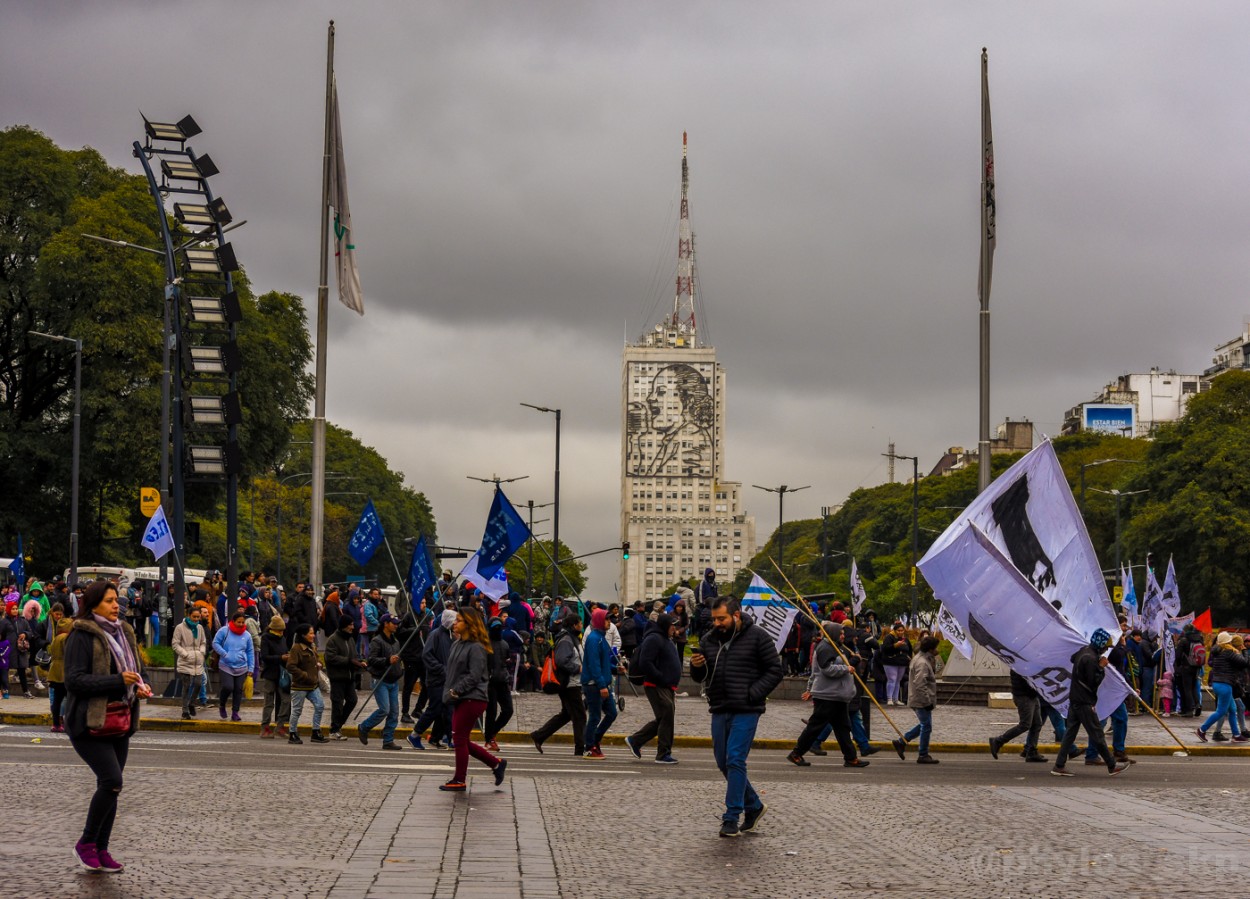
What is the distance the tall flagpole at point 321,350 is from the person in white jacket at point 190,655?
137 inches

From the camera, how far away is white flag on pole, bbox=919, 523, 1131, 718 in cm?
1758

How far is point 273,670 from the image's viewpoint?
2123 cm

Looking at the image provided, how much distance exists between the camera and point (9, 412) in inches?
2077

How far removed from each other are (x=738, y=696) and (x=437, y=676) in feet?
24.7

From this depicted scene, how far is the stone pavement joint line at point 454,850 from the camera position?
934 cm

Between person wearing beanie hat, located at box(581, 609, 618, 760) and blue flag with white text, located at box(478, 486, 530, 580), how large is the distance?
442cm

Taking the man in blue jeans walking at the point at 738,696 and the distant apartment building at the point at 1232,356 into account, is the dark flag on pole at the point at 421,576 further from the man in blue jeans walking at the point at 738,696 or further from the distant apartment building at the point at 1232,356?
the distant apartment building at the point at 1232,356

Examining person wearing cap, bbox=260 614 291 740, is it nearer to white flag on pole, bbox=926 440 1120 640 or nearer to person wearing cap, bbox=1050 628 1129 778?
white flag on pole, bbox=926 440 1120 640

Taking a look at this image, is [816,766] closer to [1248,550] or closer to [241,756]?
[241,756]

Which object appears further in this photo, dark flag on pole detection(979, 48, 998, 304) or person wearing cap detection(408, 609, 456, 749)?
dark flag on pole detection(979, 48, 998, 304)

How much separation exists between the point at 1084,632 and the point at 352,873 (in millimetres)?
10839

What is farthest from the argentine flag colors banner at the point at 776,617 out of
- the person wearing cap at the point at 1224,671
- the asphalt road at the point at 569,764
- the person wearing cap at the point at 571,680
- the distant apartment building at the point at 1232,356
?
the distant apartment building at the point at 1232,356

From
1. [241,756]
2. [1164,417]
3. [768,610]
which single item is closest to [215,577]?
[768,610]

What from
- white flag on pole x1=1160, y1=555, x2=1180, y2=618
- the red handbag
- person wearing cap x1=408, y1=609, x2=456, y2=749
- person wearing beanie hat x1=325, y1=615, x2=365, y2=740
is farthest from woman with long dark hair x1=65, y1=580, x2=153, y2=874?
white flag on pole x1=1160, y1=555, x2=1180, y2=618
